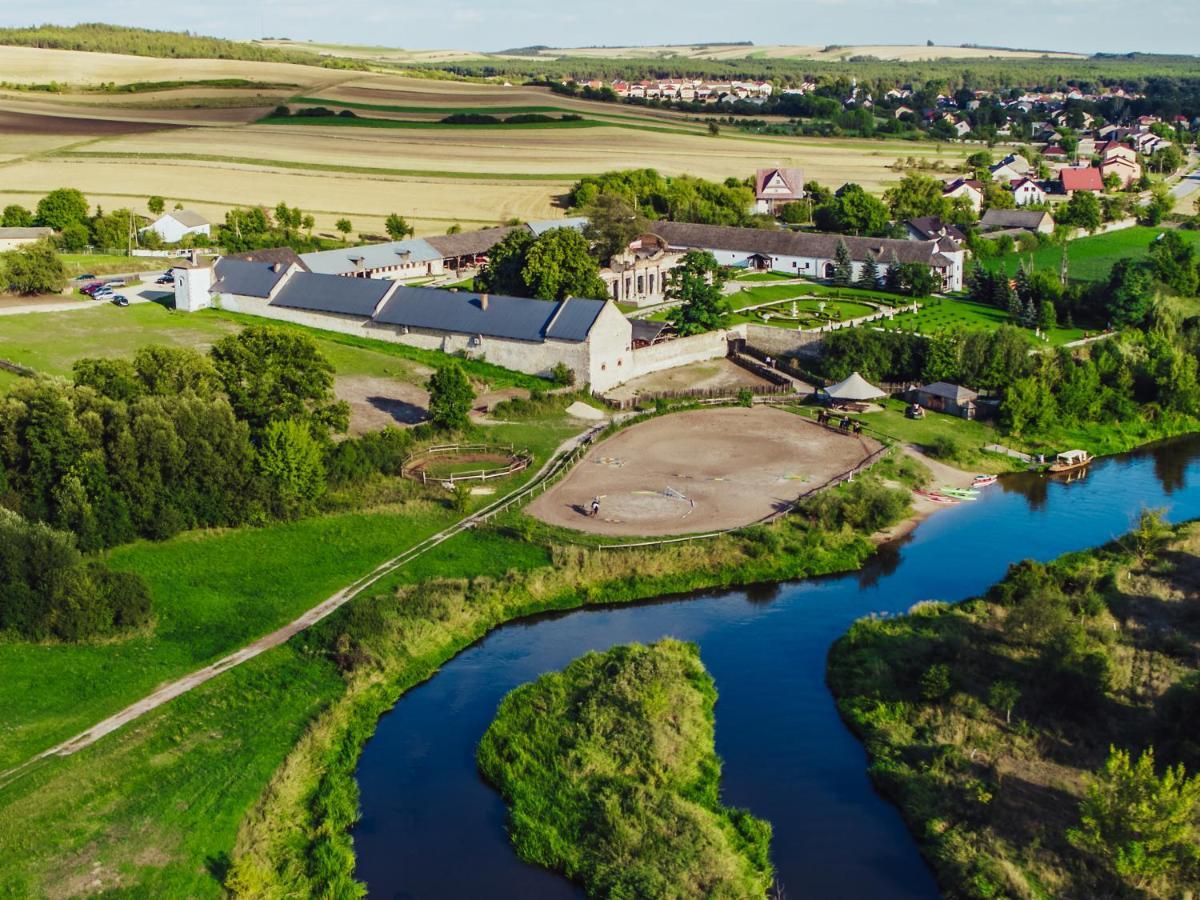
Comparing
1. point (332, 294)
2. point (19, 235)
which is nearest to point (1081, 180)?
point (332, 294)

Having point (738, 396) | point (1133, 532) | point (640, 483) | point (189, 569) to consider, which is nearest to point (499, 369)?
point (738, 396)

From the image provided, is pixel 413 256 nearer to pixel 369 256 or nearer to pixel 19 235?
pixel 369 256

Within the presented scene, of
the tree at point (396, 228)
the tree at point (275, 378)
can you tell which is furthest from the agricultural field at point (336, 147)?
the tree at point (275, 378)

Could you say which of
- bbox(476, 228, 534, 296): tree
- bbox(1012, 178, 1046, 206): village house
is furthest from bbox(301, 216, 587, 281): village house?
bbox(1012, 178, 1046, 206): village house

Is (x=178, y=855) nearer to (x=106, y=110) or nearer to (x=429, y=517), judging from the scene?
(x=429, y=517)

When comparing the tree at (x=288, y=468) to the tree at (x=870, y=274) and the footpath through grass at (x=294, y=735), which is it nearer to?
the footpath through grass at (x=294, y=735)
